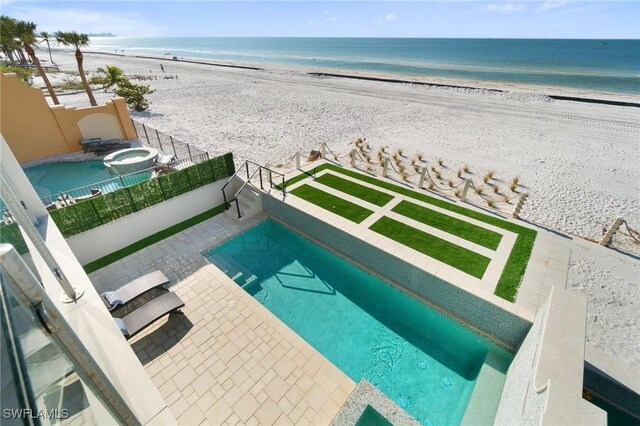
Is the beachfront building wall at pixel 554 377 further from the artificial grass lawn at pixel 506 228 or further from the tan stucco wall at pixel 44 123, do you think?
the tan stucco wall at pixel 44 123

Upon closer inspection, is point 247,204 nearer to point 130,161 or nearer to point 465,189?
point 130,161

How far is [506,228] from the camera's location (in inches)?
428

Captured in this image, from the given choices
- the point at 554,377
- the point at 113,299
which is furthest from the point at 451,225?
the point at 113,299

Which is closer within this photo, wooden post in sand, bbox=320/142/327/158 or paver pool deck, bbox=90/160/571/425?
paver pool deck, bbox=90/160/571/425

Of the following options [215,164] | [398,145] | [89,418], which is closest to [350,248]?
[215,164]

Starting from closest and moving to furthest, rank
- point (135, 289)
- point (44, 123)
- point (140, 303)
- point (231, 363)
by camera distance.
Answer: point (231, 363) < point (135, 289) < point (140, 303) < point (44, 123)

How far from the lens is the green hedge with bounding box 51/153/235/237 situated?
9406mm

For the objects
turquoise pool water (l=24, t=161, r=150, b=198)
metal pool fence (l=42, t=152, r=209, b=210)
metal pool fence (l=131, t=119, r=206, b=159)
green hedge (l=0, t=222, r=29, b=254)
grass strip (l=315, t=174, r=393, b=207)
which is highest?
green hedge (l=0, t=222, r=29, b=254)

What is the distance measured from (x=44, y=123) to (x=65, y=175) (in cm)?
372

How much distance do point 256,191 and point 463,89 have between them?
41.1 metres

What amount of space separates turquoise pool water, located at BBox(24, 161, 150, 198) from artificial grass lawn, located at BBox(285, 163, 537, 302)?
11.2 m

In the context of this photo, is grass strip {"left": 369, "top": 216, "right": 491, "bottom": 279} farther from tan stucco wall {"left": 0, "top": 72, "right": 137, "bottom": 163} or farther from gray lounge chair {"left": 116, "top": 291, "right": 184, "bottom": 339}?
tan stucco wall {"left": 0, "top": 72, "right": 137, "bottom": 163}

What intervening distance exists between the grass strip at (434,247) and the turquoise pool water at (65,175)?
13601 mm

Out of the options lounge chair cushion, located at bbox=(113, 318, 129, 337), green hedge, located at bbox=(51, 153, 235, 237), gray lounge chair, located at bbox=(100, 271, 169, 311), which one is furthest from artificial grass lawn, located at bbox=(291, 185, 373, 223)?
lounge chair cushion, located at bbox=(113, 318, 129, 337)
